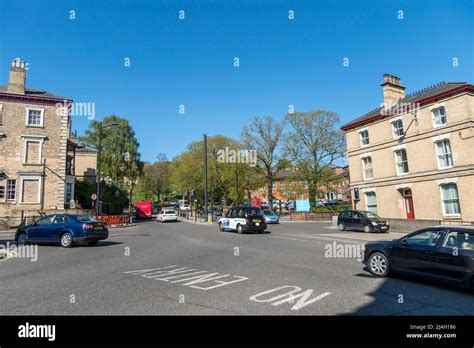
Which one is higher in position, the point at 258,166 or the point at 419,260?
the point at 258,166

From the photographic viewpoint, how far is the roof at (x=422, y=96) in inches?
924

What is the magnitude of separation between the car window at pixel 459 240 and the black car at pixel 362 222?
1600 cm

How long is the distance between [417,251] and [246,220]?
13625 millimetres

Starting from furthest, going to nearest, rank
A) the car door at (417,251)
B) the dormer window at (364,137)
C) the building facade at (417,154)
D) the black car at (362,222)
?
1. the dormer window at (364,137)
2. the building facade at (417,154)
3. the black car at (362,222)
4. the car door at (417,251)

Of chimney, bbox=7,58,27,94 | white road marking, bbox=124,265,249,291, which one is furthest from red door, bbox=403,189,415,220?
chimney, bbox=7,58,27,94

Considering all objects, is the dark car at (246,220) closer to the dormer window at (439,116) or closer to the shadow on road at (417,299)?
the shadow on road at (417,299)

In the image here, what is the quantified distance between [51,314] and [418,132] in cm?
2832

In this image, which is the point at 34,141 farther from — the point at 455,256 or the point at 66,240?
the point at 455,256

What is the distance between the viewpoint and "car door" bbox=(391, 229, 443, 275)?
708 centimetres

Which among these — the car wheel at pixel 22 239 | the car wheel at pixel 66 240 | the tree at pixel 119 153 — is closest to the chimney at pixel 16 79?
the tree at pixel 119 153

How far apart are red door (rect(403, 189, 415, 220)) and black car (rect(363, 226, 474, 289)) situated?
2187 cm

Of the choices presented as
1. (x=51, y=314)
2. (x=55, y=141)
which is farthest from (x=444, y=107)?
(x=55, y=141)
